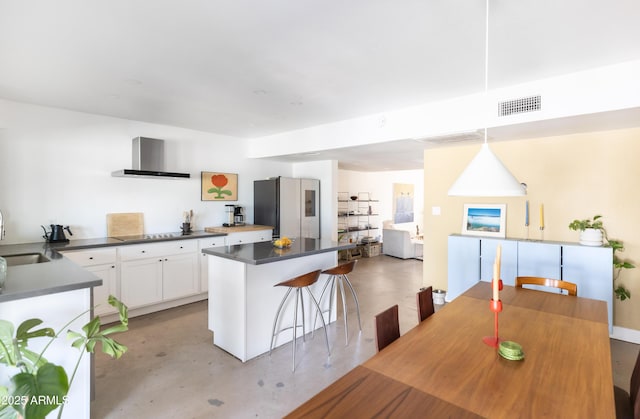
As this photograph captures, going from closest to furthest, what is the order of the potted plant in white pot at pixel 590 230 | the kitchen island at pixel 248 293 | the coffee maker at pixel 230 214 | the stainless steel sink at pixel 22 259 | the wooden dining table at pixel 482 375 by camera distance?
the wooden dining table at pixel 482 375
the kitchen island at pixel 248 293
the stainless steel sink at pixel 22 259
the potted plant in white pot at pixel 590 230
the coffee maker at pixel 230 214

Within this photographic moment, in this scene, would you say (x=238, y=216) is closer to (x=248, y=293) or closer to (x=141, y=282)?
(x=141, y=282)

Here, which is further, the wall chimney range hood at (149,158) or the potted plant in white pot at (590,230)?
the wall chimney range hood at (149,158)

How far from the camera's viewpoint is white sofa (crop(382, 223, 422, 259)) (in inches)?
289

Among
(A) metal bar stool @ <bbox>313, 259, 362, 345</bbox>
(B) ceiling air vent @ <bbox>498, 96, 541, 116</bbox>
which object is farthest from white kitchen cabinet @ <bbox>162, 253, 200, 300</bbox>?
(B) ceiling air vent @ <bbox>498, 96, 541, 116</bbox>

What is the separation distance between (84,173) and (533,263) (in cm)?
543

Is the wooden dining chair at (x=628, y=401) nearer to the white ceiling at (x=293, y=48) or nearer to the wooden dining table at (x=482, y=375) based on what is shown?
Result: the wooden dining table at (x=482, y=375)

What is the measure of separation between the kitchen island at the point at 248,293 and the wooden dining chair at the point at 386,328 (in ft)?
4.11

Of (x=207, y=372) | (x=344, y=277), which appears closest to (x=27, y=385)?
(x=207, y=372)

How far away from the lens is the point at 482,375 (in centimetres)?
128

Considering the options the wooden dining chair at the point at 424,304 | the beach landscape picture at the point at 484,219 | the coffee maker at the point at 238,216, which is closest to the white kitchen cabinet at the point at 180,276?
the coffee maker at the point at 238,216

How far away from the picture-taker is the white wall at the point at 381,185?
306 inches

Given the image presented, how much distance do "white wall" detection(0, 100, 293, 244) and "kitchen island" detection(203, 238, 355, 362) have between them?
200 centimetres

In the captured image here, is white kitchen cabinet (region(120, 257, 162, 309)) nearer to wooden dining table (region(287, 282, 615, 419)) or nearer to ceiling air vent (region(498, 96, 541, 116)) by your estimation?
wooden dining table (region(287, 282, 615, 419))

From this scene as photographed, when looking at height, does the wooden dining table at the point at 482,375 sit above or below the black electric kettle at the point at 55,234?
below
